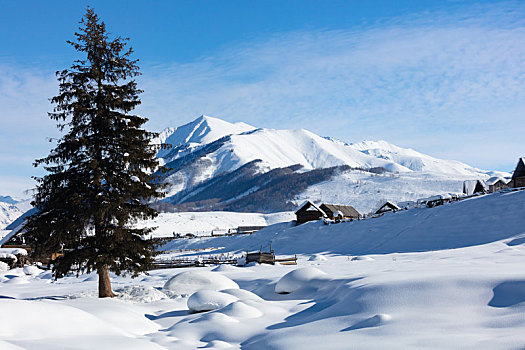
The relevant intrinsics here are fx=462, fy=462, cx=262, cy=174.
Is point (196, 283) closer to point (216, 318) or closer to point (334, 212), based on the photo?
point (216, 318)

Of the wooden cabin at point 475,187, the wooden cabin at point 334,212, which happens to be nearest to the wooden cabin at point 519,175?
the wooden cabin at point 475,187

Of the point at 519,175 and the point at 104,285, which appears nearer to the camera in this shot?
the point at 104,285

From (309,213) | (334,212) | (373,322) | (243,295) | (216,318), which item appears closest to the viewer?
(373,322)

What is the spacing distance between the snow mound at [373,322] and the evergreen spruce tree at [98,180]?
12.2 m

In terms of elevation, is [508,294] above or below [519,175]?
below

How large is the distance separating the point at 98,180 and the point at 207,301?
301 inches

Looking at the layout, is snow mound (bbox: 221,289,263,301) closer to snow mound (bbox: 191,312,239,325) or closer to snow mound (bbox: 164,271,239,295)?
snow mound (bbox: 164,271,239,295)

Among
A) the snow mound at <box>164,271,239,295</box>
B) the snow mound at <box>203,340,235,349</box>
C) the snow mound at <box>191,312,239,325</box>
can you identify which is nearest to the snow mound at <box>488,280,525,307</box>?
the snow mound at <box>203,340,235,349</box>

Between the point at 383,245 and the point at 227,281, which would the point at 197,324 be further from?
the point at 383,245

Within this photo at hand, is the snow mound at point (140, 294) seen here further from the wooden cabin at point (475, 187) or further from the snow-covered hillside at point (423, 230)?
the wooden cabin at point (475, 187)

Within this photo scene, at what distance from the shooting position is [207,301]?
60.8 feet

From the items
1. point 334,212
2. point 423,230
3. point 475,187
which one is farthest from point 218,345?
point 475,187

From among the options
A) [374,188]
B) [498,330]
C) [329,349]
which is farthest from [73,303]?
[374,188]

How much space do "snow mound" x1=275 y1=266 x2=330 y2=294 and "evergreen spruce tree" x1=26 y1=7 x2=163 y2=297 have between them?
6402 millimetres
